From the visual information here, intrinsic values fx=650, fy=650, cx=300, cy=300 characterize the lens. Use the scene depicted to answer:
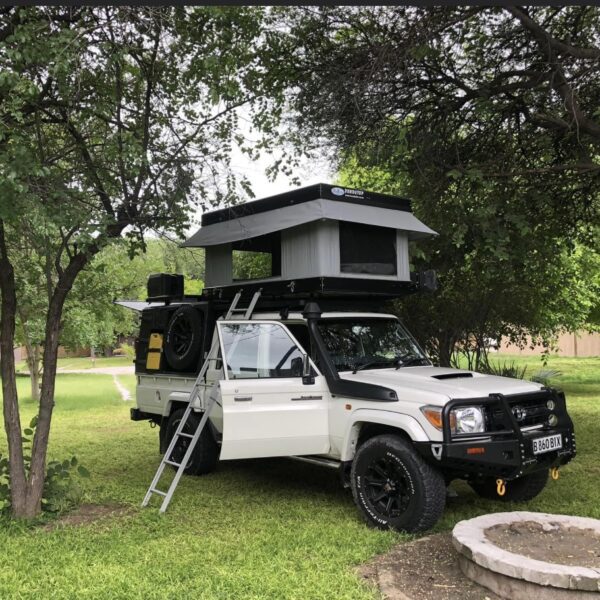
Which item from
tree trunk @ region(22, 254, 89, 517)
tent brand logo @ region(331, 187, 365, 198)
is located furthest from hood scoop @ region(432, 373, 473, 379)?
tree trunk @ region(22, 254, 89, 517)

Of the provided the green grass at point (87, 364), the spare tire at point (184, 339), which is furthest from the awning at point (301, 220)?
the green grass at point (87, 364)

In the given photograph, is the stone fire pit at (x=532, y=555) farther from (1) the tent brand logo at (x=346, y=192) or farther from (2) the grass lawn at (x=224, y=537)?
(1) the tent brand logo at (x=346, y=192)

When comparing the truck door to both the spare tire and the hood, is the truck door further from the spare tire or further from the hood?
the spare tire

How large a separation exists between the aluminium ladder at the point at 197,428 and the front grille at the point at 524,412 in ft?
9.00

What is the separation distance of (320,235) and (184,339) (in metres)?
2.69

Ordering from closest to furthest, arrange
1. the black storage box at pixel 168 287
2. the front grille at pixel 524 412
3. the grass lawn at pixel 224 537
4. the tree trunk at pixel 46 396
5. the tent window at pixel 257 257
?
1. the grass lawn at pixel 224 537
2. the front grille at pixel 524 412
3. the tree trunk at pixel 46 396
4. the tent window at pixel 257 257
5. the black storage box at pixel 168 287

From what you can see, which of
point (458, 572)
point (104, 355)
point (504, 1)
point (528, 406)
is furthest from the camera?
point (104, 355)

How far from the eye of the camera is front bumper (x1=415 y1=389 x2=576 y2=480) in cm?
533

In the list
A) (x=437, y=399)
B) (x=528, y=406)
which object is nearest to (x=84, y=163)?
(x=437, y=399)

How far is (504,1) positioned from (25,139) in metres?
3.99

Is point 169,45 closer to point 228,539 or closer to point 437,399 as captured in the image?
point 437,399

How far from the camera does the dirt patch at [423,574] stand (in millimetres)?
4312

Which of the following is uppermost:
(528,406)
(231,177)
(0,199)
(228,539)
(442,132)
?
(442,132)

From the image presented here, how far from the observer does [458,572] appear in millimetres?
4637
